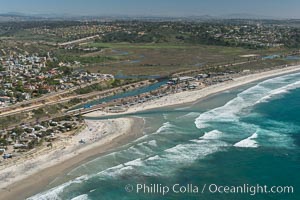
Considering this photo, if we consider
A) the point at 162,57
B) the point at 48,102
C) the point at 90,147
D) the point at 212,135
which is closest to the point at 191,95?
the point at 48,102

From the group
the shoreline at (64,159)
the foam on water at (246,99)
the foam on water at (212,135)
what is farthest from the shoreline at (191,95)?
the foam on water at (212,135)

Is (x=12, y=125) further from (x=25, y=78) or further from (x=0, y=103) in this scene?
(x=25, y=78)

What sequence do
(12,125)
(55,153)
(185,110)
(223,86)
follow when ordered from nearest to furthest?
1. (55,153)
2. (12,125)
3. (185,110)
4. (223,86)

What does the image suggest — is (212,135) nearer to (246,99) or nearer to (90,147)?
(90,147)

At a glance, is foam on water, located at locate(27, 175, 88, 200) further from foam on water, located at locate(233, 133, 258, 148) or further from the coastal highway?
the coastal highway

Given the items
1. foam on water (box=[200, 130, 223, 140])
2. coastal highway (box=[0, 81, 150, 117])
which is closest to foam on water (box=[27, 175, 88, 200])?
foam on water (box=[200, 130, 223, 140])

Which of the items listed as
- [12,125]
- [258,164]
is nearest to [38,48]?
[12,125]
